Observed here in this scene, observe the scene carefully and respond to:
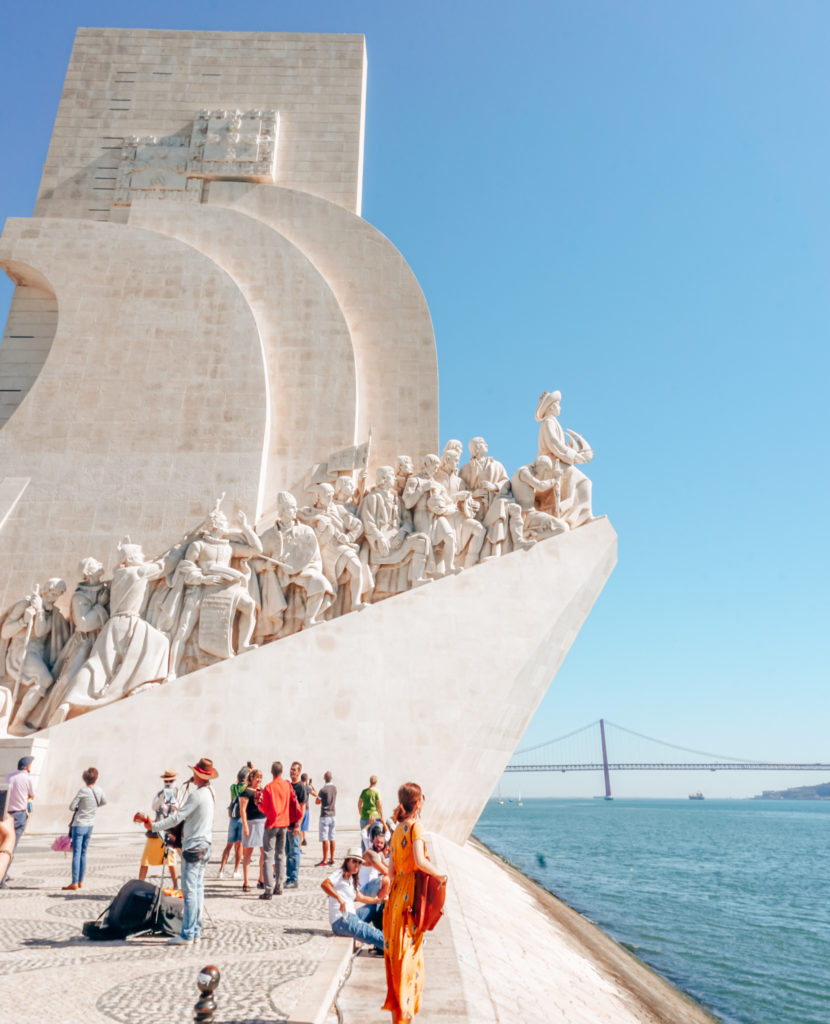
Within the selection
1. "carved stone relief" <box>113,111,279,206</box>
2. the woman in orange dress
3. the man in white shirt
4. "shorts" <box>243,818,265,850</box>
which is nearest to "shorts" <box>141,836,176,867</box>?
"shorts" <box>243,818,265,850</box>

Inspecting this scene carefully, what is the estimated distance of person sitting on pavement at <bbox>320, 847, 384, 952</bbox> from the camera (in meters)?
3.07

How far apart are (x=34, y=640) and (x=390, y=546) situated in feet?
12.6

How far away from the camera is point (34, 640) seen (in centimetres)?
816

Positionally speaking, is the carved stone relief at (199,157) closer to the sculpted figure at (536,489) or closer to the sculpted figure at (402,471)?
the sculpted figure at (402,471)

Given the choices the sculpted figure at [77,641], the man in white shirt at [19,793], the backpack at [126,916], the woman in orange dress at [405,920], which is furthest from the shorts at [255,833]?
the sculpted figure at [77,641]

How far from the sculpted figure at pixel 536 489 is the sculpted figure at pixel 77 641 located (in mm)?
4716

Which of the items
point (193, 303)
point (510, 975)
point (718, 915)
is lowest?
point (718, 915)

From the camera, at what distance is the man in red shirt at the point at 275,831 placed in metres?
3.95

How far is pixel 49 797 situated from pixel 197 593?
2312mm

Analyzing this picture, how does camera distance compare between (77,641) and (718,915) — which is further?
(718,915)

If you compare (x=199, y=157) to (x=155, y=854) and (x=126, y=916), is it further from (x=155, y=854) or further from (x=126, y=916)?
(x=126, y=916)

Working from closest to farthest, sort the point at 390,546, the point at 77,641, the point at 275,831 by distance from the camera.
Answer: the point at 275,831, the point at 77,641, the point at 390,546

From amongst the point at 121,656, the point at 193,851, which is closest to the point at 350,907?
the point at 193,851

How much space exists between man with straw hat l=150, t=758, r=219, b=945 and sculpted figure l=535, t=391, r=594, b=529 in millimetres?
6459
